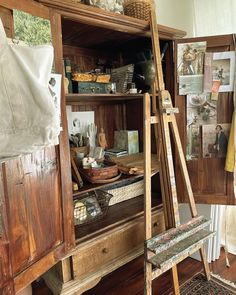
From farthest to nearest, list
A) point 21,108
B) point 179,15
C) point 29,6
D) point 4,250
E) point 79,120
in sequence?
point 179,15 < point 79,120 < point 29,6 < point 4,250 < point 21,108

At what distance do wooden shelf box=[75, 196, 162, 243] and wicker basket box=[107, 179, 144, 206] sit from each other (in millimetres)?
35

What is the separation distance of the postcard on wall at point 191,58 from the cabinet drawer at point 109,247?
983 mm

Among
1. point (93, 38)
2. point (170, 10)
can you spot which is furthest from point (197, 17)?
point (93, 38)

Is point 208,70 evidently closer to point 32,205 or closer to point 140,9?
point 140,9

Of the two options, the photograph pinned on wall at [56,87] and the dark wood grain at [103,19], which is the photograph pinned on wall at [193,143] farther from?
the photograph pinned on wall at [56,87]

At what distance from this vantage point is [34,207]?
1.01m

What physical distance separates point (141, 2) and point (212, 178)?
3.92 feet

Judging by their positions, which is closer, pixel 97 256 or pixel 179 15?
pixel 97 256

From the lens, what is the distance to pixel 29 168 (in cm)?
98

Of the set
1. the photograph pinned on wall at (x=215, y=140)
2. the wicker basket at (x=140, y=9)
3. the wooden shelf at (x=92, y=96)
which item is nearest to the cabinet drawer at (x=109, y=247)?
the photograph pinned on wall at (x=215, y=140)

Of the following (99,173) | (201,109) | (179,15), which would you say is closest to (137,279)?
(99,173)

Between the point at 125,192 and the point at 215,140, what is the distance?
0.77m

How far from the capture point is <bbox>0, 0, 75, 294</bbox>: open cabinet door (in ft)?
2.88

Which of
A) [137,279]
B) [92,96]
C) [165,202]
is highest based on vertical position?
[92,96]
